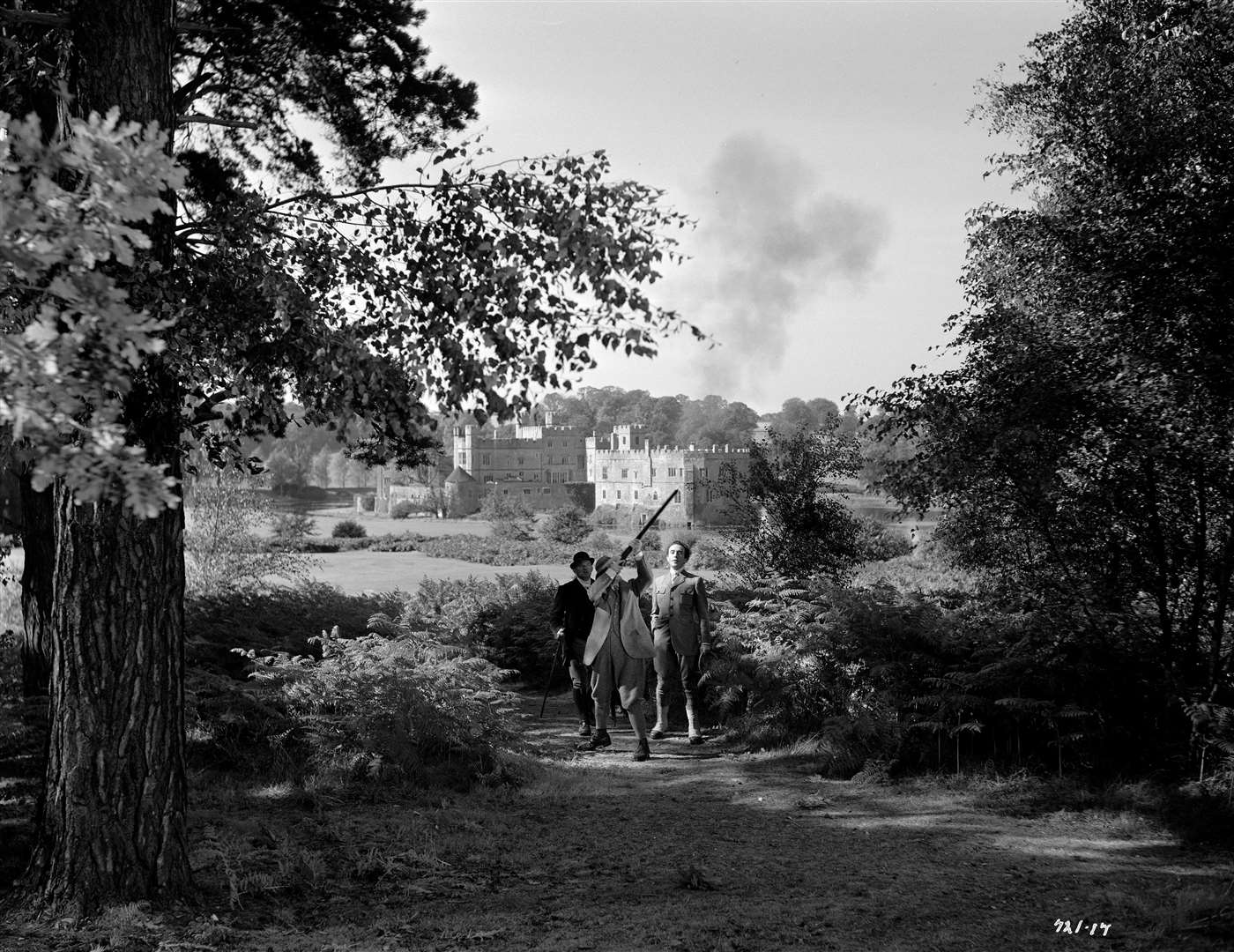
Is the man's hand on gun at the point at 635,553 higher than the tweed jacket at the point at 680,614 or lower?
higher

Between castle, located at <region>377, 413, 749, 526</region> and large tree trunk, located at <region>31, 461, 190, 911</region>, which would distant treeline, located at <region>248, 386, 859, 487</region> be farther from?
large tree trunk, located at <region>31, 461, 190, 911</region>

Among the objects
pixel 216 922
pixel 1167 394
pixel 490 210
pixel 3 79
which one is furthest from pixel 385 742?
pixel 1167 394

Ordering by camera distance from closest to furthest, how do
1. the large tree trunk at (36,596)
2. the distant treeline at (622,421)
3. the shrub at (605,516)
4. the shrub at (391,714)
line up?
the shrub at (391,714) → the large tree trunk at (36,596) → the shrub at (605,516) → the distant treeline at (622,421)

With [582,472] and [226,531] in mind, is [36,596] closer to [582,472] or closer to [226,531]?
[226,531]

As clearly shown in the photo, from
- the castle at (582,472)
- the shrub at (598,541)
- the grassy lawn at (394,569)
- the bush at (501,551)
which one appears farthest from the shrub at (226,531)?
the castle at (582,472)

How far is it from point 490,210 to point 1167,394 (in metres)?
4.71

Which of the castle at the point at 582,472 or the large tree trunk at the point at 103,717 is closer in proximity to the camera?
the large tree trunk at the point at 103,717

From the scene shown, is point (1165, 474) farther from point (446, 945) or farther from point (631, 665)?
point (446, 945)

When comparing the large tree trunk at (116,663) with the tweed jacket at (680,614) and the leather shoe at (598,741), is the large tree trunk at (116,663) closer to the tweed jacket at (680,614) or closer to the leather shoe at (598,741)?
the leather shoe at (598,741)

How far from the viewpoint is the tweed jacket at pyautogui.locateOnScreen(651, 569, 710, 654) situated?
10758 mm

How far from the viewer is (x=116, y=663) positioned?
5.17 metres

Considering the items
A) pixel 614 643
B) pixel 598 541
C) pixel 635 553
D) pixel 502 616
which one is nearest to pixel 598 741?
pixel 614 643

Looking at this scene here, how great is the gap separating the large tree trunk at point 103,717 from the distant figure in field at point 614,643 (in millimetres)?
5224

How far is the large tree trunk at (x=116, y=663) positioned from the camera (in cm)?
514
